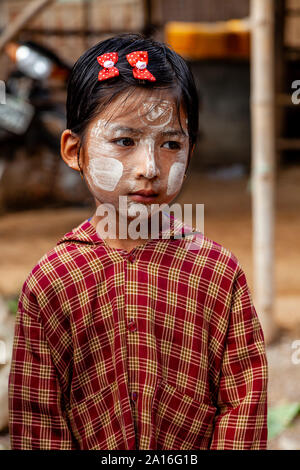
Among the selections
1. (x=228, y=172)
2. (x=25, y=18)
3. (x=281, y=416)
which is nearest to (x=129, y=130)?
(x=281, y=416)

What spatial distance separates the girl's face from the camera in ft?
3.98

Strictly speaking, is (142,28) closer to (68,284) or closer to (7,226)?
(7,226)

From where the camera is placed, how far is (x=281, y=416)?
257 cm

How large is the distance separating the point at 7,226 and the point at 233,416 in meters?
5.58

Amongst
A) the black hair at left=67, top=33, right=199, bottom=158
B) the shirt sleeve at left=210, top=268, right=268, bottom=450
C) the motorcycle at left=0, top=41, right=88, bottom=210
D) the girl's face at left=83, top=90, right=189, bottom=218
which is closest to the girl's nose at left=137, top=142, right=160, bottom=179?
the girl's face at left=83, top=90, right=189, bottom=218

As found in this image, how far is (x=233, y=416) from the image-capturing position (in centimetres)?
131

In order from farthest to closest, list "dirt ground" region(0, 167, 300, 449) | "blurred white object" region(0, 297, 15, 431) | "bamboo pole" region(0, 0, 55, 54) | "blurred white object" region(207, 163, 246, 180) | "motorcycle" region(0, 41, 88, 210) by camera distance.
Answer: "blurred white object" region(207, 163, 246, 180) < "motorcycle" region(0, 41, 88, 210) < "dirt ground" region(0, 167, 300, 449) < "bamboo pole" region(0, 0, 55, 54) < "blurred white object" region(0, 297, 15, 431)

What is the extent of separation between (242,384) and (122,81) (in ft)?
2.22

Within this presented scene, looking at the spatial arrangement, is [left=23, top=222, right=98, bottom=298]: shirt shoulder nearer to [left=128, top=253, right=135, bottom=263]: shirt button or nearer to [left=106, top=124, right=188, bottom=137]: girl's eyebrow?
[left=128, top=253, right=135, bottom=263]: shirt button

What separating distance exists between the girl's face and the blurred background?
145 cm

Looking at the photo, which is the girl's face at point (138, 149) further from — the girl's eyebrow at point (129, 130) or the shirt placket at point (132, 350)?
the shirt placket at point (132, 350)

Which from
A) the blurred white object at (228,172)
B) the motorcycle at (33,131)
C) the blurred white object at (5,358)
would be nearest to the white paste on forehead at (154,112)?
the blurred white object at (5,358)

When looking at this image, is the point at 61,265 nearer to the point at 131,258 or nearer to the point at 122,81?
the point at 131,258

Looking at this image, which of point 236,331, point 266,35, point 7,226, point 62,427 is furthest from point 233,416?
point 7,226
